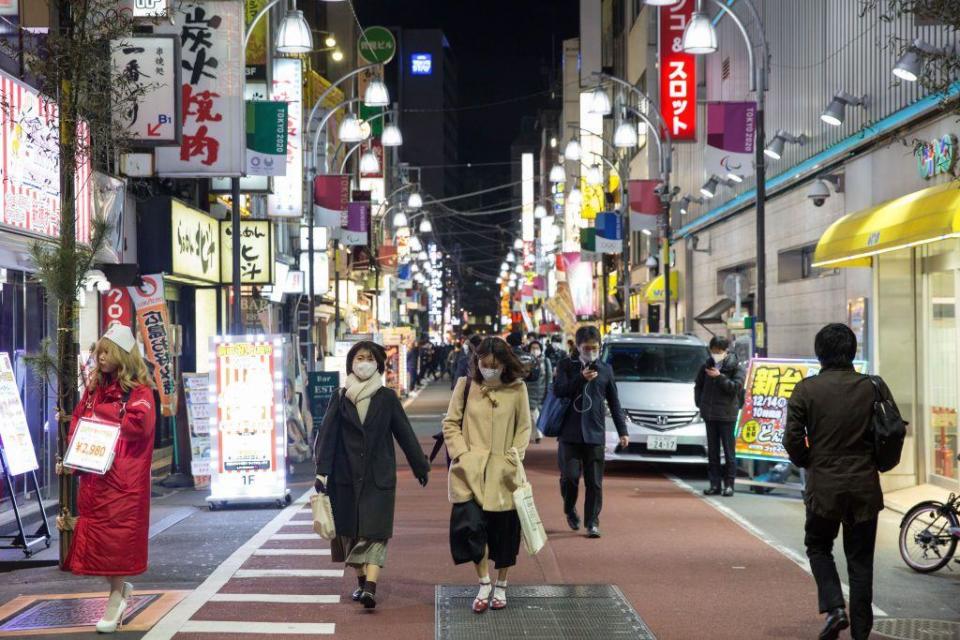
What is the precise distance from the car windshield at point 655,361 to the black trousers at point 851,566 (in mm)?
11959

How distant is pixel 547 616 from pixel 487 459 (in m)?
1.16

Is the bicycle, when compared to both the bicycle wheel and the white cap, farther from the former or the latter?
the white cap

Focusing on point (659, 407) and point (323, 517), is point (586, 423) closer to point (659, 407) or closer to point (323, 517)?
point (323, 517)

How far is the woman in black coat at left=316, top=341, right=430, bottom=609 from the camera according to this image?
9.51 meters

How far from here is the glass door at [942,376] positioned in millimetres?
16422

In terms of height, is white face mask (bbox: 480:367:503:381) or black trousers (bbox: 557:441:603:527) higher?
white face mask (bbox: 480:367:503:381)

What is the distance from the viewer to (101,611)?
31.2 feet

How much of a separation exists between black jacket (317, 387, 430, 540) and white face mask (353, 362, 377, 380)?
169 millimetres

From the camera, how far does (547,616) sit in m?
9.30

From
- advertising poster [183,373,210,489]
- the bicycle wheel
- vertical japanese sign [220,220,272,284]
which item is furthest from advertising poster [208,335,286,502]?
vertical japanese sign [220,220,272,284]

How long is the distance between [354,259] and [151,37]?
39233mm

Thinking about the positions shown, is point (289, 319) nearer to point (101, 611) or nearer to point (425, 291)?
point (101, 611)

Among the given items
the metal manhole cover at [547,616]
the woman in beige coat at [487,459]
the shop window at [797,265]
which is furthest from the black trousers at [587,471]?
the shop window at [797,265]

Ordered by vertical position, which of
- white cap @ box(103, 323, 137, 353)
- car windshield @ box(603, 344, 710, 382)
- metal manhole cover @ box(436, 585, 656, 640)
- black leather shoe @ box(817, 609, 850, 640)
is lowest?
metal manhole cover @ box(436, 585, 656, 640)
